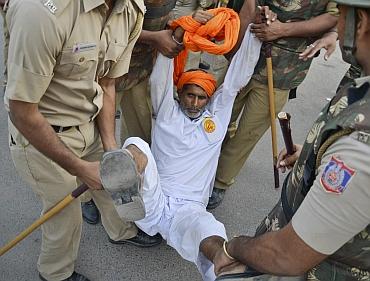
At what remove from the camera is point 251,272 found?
163 cm

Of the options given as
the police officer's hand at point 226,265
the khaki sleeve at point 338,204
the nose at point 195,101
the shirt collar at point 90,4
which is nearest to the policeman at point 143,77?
the nose at point 195,101

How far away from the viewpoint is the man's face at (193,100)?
305cm

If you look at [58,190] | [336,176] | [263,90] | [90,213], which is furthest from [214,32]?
[336,176]

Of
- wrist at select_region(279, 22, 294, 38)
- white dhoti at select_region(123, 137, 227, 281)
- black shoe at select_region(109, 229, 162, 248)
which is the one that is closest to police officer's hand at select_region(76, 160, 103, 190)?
white dhoti at select_region(123, 137, 227, 281)

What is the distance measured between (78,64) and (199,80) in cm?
123

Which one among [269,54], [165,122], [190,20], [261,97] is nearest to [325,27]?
[269,54]

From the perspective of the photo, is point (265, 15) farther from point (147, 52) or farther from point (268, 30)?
point (147, 52)

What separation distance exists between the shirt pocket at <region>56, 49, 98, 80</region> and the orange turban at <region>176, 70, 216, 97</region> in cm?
105

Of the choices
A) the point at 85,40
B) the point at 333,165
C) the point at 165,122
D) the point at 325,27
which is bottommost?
the point at 165,122

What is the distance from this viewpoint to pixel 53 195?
2301 millimetres

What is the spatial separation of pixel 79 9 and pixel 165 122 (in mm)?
1299

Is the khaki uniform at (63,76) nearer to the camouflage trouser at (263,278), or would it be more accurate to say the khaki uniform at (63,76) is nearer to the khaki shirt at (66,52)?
the khaki shirt at (66,52)

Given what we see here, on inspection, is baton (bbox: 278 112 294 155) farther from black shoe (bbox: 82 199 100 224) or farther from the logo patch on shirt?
black shoe (bbox: 82 199 100 224)

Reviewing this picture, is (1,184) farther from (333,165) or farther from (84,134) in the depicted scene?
(333,165)
